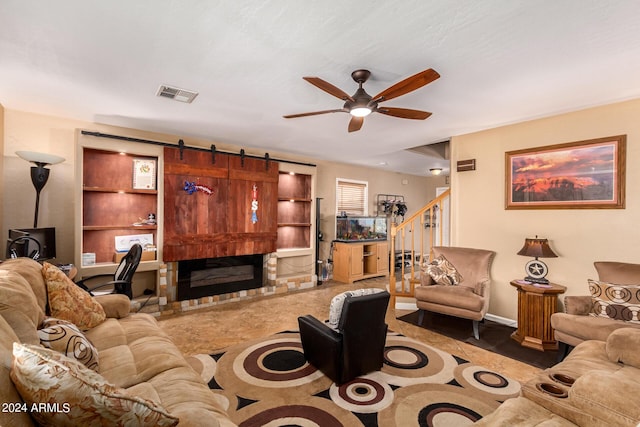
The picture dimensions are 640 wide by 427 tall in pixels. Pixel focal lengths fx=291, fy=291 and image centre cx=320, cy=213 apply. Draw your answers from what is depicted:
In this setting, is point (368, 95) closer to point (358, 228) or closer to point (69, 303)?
point (69, 303)

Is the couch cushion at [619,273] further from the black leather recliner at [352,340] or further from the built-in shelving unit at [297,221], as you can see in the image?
the built-in shelving unit at [297,221]

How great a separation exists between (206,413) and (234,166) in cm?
395

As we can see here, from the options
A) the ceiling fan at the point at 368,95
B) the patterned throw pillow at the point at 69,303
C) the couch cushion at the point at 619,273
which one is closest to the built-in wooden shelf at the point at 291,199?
the ceiling fan at the point at 368,95

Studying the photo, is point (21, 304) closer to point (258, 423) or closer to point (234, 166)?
point (258, 423)

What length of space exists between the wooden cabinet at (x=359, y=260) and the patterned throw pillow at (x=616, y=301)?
384cm

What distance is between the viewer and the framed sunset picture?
3.03m

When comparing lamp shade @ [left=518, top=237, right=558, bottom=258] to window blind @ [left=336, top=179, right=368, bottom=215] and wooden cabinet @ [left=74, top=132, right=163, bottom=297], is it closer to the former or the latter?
window blind @ [left=336, top=179, right=368, bottom=215]

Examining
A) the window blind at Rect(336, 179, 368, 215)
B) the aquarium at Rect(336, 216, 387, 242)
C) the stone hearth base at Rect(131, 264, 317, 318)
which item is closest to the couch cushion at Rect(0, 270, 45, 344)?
the stone hearth base at Rect(131, 264, 317, 318)

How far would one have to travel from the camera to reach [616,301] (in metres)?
2.50

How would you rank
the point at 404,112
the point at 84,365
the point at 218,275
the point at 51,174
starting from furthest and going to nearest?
the point at 218,275
the point at 51,174
the point at 404,112
the point at 84,365

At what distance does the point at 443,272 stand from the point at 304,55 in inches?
121

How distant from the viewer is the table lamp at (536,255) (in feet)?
10.3

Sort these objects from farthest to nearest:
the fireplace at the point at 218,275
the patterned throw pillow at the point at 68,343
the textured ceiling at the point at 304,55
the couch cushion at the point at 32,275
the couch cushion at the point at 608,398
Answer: the fireplace at the point at 218,275 < the couch cushion at the point at 32,275 < the textured ceiling at the point at 304,55 < the patterned throw pillow at the point at 68,343 < the couch cushion at the point at 608,398

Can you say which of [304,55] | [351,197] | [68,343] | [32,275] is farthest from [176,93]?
[351,197]
